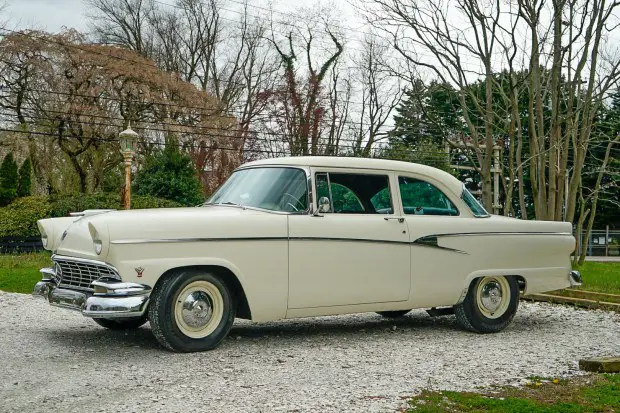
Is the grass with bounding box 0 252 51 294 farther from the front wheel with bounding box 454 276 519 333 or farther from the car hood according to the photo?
the front wheel with bounding box 454 276 519 333

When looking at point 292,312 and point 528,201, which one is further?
point 528,201

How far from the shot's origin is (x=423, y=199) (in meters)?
8.53

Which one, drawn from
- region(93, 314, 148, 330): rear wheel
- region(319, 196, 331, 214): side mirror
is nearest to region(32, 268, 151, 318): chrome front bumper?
region(93, 314, 148, 330): rear wheel

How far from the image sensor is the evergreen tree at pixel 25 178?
28516mm

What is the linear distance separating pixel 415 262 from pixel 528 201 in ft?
132

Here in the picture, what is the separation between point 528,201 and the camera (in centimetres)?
4653

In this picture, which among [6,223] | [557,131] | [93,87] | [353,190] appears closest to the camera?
[353,190]

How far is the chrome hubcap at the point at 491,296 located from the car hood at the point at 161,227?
2.68 metres

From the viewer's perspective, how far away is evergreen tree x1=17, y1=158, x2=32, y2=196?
→ 28.5 meters

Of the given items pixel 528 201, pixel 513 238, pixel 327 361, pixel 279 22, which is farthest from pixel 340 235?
pixel 528 201

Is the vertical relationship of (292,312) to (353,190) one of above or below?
below

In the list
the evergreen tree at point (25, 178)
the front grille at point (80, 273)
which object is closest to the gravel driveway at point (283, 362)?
the front grille at point (80, 273)

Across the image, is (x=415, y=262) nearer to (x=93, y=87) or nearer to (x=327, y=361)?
(x=327, y=361)

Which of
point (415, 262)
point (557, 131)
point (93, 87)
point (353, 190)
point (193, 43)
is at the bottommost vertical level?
point (415, 262)
